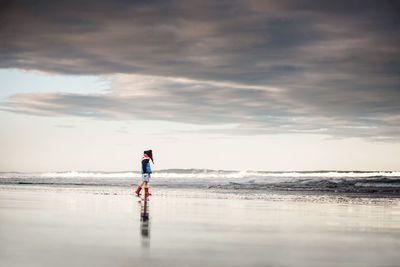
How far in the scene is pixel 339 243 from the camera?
6566mm

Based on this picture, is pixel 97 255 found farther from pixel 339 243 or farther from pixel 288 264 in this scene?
pixel 339 243

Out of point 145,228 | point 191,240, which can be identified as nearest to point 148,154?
point 145,228

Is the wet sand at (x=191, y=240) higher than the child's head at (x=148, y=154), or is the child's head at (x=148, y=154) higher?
the child's head at (x=148, y=154)

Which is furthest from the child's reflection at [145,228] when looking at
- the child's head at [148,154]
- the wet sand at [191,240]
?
the child's head at [148,154]

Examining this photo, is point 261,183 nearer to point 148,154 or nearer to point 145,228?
point 148,154

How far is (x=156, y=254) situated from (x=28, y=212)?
566 cm

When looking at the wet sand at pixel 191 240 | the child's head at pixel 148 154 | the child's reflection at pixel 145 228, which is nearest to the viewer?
the wet sand at pixel 191 240

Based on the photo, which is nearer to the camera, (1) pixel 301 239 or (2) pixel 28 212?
(1) pixel 301 239

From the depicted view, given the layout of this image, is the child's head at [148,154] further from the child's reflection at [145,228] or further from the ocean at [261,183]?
the child's reflection at [145,228]

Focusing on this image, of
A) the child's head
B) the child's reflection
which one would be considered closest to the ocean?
the child's head

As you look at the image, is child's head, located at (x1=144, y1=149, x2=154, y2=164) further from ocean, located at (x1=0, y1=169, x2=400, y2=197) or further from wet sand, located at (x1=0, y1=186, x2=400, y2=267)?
wet sand, located at (x1=0, y1=186, x2=400, y2=267)

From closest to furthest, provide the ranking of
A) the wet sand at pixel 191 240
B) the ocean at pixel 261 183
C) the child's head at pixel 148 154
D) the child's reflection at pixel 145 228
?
1. the wet sand at pixel 191 240
2. the child's reflection at pixel 145 228
3. the child's head at pixel 148 154
4. the ocean at pixel 261 183

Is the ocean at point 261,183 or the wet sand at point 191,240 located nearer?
the wet sand at point 191,240

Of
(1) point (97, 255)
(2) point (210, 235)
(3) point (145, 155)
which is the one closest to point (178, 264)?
(1) point (97, 255)
